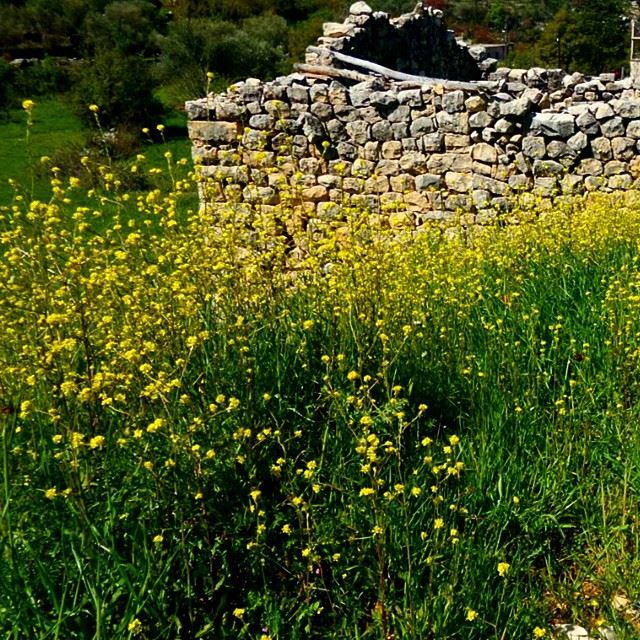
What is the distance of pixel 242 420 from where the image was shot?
3.01 m

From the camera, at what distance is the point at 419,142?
880 centimetres

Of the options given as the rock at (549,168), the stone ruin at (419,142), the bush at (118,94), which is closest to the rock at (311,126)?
the stone ruin at (419,142)

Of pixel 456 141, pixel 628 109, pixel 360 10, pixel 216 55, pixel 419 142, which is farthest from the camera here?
pixel 216 55

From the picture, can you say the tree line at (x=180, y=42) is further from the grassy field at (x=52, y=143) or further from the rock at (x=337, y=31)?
the rock at (x=337, y=31)

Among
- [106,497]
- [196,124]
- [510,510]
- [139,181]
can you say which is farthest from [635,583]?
[139,181]

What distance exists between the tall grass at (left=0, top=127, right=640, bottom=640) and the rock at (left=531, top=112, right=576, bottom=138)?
4.15 metres

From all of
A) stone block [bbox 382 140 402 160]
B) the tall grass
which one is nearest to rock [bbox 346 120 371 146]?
stone block [bbox 382 140 402 160]

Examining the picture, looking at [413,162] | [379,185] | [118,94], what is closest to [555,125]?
[413,162]

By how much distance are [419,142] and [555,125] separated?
1.51 metres

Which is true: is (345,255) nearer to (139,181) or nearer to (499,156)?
(499,156)

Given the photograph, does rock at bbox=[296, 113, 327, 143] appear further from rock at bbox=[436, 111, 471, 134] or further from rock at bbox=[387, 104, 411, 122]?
rock at bbox=[436, 111, 471, 134]

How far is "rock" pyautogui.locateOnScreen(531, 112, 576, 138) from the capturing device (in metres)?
8.04

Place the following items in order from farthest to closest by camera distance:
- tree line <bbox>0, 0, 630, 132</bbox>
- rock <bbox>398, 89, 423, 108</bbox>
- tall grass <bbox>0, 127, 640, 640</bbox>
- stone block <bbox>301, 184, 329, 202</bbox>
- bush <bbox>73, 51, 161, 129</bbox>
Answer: tree line <bbox>0, 0, 630, 132</bbox>
bush <bbox>73, 51, 161, 129</bbox>
stone block <bbox>301, 184, 329, 202</bbox>
rock <bbox>398, 89, 423, 108</bbox>
tall grass <bbox>0, 127, 640, 640</bbox>

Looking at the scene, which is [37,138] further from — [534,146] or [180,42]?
[534,146]
